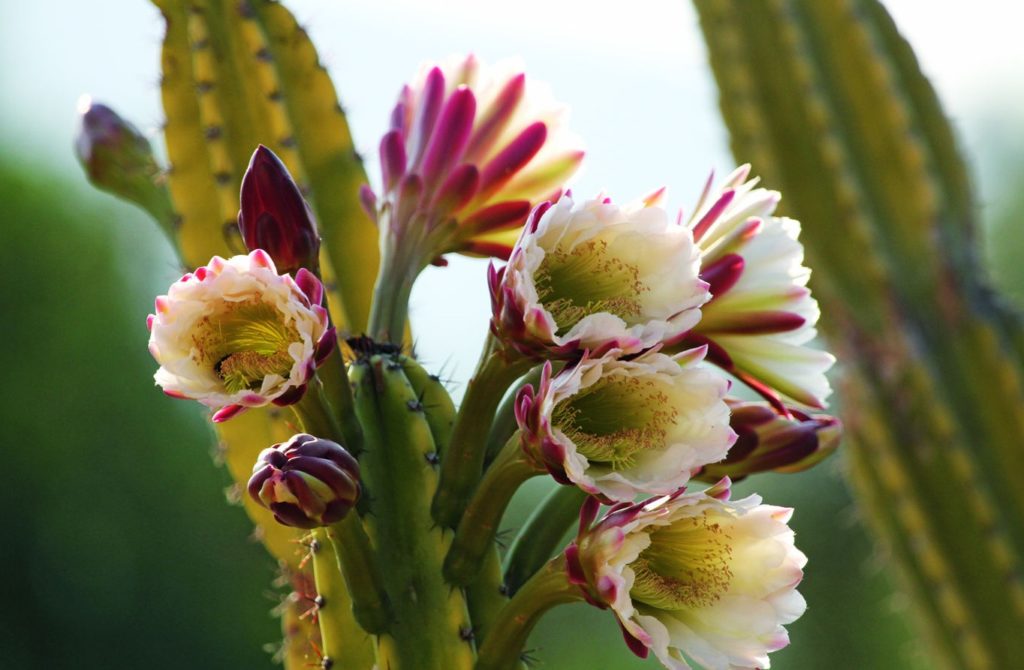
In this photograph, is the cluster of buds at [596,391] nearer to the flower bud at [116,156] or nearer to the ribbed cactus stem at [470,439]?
the ribbed cactus stem at [470,439]

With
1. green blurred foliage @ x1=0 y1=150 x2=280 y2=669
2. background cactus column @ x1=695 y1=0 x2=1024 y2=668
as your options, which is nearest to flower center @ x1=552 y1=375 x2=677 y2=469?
background cactus column @ x1=695 y1=0 x2=1024 y2=668

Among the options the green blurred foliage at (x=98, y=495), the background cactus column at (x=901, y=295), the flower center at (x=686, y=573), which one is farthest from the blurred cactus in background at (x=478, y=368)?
the green blurred foliage at (x=98, y=495)

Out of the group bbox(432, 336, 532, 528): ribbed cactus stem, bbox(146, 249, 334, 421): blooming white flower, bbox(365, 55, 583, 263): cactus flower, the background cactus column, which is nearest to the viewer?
bbox(146, 249, 334, 421): blooming white flower

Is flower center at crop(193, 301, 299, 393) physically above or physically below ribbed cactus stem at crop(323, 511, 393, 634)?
above

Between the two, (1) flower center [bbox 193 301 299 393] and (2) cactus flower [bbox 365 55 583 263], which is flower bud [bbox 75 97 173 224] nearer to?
(2) cactus flower [bbox 365 55 583 263]

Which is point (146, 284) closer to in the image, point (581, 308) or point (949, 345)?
point (949, 345)

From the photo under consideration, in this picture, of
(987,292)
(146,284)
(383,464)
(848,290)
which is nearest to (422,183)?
(383,464)
